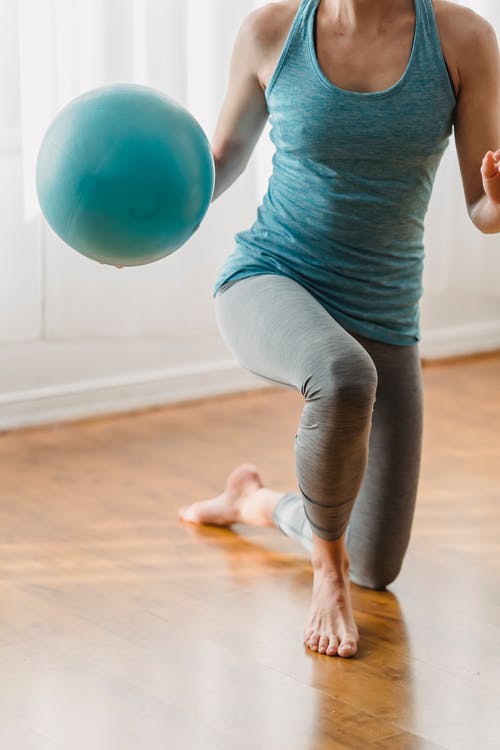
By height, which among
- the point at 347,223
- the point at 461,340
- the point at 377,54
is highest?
the point at 377,54

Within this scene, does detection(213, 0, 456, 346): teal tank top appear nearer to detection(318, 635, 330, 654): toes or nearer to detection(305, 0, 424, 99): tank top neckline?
detection(305, 0, 424, 99): tank top neckline

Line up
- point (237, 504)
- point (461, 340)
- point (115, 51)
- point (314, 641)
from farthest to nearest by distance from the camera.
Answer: point (461, 340) < point (115, 51) < point (237, 504) < point (314, 641)

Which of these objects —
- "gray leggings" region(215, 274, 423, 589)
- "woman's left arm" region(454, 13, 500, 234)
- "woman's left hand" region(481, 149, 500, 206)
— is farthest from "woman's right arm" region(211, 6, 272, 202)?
"woman's left hand" region(481, 149, 500, 206)

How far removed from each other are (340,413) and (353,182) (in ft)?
1.40

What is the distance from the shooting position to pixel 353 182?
7.00 feet

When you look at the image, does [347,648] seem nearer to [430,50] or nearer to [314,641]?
[314,641]

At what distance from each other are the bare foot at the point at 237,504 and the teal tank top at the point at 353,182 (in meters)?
0.53

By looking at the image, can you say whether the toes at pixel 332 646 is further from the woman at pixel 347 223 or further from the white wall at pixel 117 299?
the white wall at pixel 117 299

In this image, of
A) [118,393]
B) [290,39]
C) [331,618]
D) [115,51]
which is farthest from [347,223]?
[118,393]

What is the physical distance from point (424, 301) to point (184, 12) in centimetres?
140

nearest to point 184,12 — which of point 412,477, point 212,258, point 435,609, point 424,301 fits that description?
point 212,258

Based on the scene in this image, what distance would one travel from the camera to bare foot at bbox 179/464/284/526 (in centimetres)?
259

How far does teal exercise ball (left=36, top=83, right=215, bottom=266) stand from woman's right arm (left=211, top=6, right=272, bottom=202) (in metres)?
0.29

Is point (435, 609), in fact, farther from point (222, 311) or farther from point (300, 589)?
point (222, 311)
